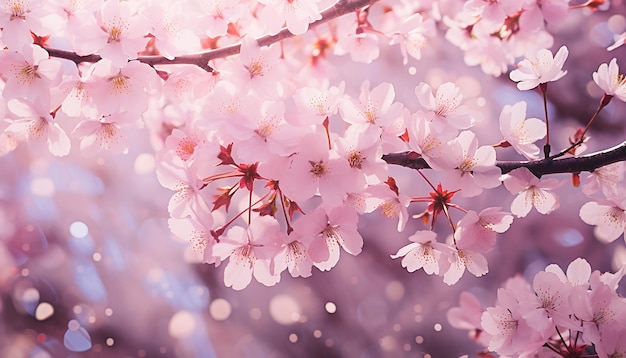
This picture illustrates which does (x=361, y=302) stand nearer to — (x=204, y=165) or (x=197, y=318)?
(x=197, y=318)

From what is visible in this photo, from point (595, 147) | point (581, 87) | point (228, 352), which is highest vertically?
point (581, 87)

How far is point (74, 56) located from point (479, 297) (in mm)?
1205

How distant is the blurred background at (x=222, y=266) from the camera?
1496 millimetres

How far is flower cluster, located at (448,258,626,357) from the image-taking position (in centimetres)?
77

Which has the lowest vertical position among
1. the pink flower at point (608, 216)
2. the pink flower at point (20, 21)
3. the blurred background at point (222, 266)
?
the blurred background at point (222, 266)

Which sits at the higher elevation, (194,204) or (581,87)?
(194,204)

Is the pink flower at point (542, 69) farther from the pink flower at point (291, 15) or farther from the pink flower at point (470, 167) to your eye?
the pink flower at point (291, 15)

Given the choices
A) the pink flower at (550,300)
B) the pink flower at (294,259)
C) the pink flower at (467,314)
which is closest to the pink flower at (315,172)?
the pink flower at (294,259)

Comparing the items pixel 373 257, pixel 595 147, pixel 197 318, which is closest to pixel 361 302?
pixel 373 257

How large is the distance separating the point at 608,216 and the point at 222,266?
102cm

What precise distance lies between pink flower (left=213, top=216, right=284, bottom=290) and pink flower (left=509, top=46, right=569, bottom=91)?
1.26 ft

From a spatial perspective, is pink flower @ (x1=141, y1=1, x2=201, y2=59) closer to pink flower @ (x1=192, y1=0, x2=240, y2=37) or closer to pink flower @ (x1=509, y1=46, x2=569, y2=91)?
pink flower @ (x1=192, y1=0, x2=240, y2=37)

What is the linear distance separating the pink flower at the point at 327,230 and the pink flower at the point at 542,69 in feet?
0.97

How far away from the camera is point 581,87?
5.32 ft
